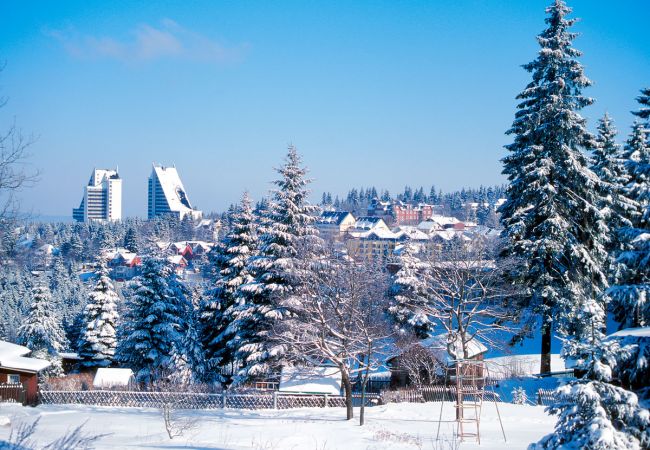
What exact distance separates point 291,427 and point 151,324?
16.5m

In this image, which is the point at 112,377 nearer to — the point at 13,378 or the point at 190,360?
the point at 190,360

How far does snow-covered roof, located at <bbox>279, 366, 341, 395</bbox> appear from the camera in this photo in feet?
78.1

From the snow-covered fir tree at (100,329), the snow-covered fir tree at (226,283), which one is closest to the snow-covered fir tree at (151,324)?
the snow-covered fir tree at (226,283)

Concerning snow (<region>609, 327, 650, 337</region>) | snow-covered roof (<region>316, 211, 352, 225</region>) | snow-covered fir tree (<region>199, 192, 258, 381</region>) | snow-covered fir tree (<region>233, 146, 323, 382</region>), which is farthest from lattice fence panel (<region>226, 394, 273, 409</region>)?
snow-covered roof (<region>316, 211, 352, 225</region>)

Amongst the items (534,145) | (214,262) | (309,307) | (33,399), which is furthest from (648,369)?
(214,262)

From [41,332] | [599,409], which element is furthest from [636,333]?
[41,332]

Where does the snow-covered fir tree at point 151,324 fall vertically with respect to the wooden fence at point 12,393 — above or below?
above

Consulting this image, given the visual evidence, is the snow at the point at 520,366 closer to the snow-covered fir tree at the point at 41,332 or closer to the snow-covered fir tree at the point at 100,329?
the snow-covered fir tree at the point at 100,329

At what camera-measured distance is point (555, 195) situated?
2314 centimetres

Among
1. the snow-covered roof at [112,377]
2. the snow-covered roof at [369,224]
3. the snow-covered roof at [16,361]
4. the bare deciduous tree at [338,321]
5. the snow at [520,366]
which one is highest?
the snow-covered roof at [369,224]

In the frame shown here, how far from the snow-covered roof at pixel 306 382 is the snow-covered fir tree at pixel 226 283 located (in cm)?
445

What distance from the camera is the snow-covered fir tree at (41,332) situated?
1433 inches

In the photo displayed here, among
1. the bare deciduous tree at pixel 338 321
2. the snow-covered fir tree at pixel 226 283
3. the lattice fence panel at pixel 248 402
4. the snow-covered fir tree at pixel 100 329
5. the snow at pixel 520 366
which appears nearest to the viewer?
the bare deciduous tree at pixel 338 321

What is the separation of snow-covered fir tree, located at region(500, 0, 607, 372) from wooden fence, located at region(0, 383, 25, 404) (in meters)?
20.9
